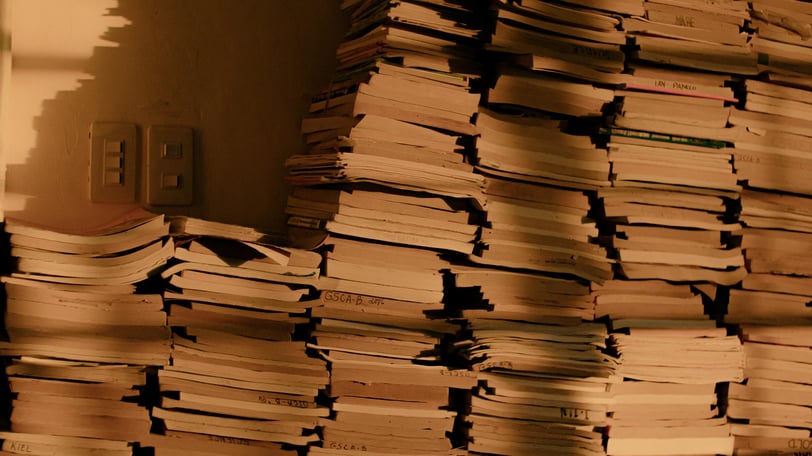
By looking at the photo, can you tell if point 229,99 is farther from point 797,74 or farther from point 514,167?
point 797,74

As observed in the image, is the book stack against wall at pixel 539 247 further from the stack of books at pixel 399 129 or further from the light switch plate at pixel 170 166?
the light switch plate at pixel 170 166

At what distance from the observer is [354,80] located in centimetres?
265

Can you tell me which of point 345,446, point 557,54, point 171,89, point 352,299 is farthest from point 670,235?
point 171,89

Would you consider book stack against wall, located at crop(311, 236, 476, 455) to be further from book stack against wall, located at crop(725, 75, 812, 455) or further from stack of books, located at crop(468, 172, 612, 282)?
book stack against wall, located at crop(725, 75, 812, 455)

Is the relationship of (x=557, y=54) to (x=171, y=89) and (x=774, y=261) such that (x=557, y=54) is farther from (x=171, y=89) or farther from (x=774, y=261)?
(x=171, y=89)

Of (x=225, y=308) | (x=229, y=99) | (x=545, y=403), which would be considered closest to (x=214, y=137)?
(x=229, y=99)

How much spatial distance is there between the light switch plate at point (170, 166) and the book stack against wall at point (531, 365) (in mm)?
816

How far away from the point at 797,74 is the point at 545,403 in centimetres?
134

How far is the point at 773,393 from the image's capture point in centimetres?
302

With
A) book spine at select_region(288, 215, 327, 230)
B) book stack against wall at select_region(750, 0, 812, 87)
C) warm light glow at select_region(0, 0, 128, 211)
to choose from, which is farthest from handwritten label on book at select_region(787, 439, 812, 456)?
warm light glow at select_region(0, 0, 128, 211)

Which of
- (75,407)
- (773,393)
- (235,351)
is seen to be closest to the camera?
(75,407)

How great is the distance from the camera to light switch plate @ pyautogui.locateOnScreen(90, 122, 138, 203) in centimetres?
268

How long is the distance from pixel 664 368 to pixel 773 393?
1.36 ft

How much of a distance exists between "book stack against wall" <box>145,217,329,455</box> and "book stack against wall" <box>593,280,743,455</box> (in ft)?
3.02
